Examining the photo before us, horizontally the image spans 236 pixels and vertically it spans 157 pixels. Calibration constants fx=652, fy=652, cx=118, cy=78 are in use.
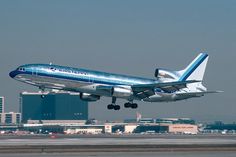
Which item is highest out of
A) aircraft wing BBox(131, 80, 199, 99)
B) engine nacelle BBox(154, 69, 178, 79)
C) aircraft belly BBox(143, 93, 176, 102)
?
engine nacelle BBox(154, 69, 178, 79)

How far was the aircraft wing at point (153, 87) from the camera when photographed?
111906mm

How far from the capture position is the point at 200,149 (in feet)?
264

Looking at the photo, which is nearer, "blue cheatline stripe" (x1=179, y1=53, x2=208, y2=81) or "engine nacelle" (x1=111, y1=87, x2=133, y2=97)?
"engine nacelle" (x1=111, y1=87, x2=133, y2=97)

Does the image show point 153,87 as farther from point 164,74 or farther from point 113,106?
point 113,106

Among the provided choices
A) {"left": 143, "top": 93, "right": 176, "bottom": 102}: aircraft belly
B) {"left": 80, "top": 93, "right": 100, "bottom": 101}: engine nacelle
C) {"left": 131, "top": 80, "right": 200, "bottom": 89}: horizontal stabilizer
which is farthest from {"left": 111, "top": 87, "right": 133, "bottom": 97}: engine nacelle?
{"left": 80, "top": 93, "right": 100, "bottom": 101}: engine nacelle

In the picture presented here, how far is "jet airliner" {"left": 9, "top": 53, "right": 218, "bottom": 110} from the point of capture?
108 m

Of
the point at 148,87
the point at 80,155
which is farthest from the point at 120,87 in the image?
the point at 80,155

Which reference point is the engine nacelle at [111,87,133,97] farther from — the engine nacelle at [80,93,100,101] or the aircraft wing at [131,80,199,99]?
the engine nacelle at [80,93,100,101]

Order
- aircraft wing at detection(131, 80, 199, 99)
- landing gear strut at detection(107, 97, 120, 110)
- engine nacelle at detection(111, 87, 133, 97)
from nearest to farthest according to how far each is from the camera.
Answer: aircraft wing at detection(131, 80, 199, 99) → engine nacelle at detection(111, 87, 133, 97) → landing gear strut at detection(107, 97, 120, 110)

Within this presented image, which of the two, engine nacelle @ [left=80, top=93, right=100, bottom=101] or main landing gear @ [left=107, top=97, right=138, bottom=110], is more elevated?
engine nacelle @ [left=80, top=93, right=100, bottom=101]

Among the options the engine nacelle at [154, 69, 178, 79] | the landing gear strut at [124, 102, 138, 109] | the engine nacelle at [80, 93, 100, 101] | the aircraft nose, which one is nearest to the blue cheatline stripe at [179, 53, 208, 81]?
the engine nacelle at [154, 69, 178, 79]

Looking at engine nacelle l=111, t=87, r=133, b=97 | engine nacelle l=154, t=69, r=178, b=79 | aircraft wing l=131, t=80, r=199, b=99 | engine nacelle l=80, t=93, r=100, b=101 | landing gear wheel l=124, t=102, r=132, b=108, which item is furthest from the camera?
landing gear wheel l=124, t=102, r=132, b=108

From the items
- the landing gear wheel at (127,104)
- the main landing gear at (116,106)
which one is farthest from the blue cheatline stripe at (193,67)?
the landing gear wheel at (127,104)

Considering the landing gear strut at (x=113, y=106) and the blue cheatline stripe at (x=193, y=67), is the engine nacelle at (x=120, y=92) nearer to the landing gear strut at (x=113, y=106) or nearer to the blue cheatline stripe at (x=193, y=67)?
the landing gear strut at (x=113, y=106)
